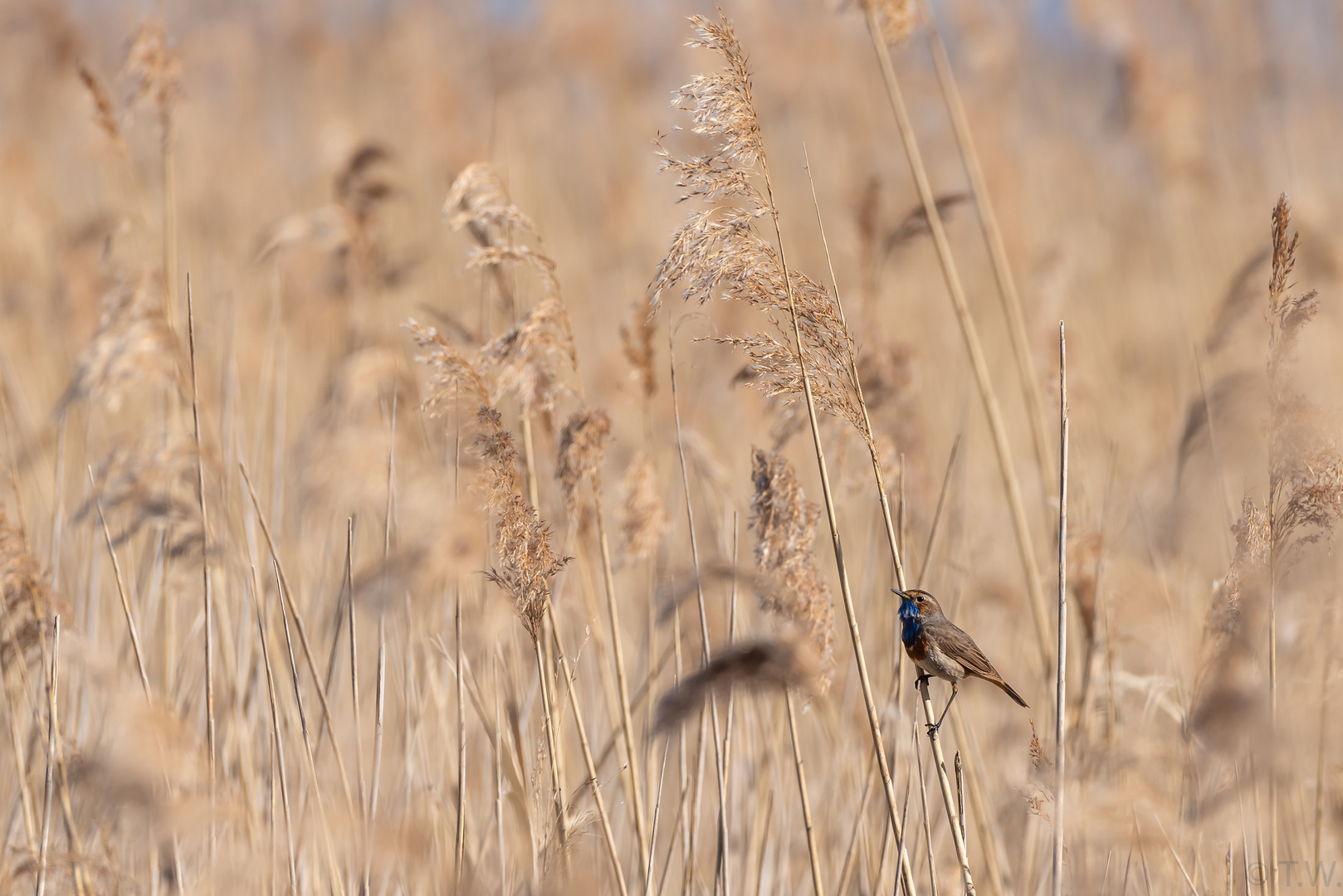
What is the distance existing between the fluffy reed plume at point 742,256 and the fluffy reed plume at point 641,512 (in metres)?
0.62

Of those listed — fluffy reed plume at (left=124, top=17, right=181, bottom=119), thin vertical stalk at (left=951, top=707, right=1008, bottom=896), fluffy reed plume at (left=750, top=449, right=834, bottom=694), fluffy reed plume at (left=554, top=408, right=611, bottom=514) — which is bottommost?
thin vertical stalk at (left=951, top=707, right=1008, bottom=896)

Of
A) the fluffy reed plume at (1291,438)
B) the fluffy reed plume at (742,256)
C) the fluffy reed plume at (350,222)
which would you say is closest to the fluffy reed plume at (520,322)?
the fluffy reed plume at (742,256)

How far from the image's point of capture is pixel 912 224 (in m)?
2.52

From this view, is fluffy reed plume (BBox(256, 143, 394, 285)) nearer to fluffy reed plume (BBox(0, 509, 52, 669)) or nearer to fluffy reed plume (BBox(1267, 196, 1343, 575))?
fluffy reed plume (BBox(0, 509, 52, 669))

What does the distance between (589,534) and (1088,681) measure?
114cm

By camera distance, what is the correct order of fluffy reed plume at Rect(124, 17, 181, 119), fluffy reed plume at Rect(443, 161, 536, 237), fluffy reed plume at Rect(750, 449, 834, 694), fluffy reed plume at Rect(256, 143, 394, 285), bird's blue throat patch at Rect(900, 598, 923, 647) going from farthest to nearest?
1. fluffy reed plume at Rect(256, 143, 394, 285)
2. fluffy reed plume at Rect(124, 17, 181, 119)
3. fluffy reed plume at Rect(443, 161, 536, 237)
4. bird's blue throat patch at Rect(900, 598, 923, 647)
5. fluffy reed plume at Rect(750, 449, 834, 694)

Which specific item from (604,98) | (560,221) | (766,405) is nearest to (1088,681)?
(766,405)

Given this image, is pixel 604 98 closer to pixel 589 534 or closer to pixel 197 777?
pixel 589 534

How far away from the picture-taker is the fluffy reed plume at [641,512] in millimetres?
2004

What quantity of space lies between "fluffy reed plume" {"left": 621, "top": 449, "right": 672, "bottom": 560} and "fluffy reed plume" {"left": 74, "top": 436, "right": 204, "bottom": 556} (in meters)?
0.84

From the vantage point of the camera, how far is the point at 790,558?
1.60m

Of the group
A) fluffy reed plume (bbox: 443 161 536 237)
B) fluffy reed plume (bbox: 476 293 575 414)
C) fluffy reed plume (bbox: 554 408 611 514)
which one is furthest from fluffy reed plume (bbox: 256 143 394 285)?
fluffy reed plume (bbox: 554 408 611 514)

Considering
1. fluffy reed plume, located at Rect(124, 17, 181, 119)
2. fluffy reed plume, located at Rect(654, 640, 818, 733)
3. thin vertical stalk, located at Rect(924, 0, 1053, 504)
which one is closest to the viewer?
fluffy reed plume, located at Rect(654, 640, 818, 733)

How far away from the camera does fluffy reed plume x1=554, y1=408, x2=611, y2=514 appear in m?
1.72
